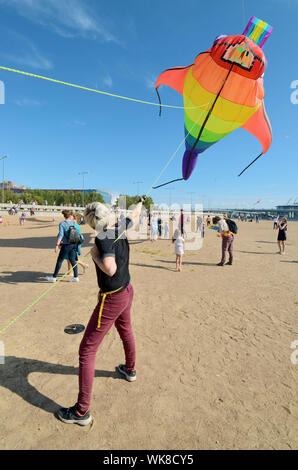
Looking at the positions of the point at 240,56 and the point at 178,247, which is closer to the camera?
the point at 240,56

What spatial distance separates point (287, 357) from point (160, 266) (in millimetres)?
5898

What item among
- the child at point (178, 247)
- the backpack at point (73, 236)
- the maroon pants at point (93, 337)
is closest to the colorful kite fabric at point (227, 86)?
the child at point (178, 247)

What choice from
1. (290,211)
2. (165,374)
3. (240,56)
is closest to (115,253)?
(165,374)

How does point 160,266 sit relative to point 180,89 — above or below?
below

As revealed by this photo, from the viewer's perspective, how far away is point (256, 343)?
366 centimetres

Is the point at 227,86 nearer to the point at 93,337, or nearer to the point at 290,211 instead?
the point at 93,337

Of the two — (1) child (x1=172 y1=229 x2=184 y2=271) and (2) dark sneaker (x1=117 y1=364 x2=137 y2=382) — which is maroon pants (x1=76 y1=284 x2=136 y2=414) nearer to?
(2) dark sneaker (x1=117 y1=364 x2=137 y2=382)

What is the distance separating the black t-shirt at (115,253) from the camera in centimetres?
212

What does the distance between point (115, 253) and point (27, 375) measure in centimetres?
207

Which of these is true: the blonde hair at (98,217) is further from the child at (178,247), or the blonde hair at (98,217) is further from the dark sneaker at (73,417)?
the child at (178,247)

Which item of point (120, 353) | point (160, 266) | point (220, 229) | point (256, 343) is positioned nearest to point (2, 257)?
point (160, 266)

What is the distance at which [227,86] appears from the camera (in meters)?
5.84

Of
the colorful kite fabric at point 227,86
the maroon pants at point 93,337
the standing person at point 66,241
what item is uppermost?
the colorful kite fabric at point 227,86
